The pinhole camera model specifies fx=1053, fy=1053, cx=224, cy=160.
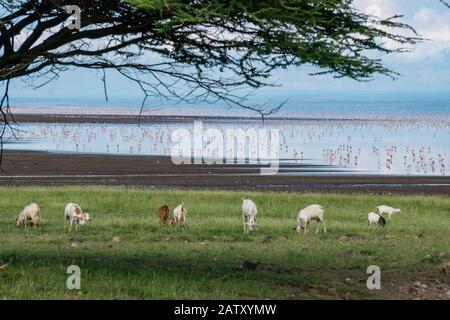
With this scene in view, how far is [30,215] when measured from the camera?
2492 centimetres

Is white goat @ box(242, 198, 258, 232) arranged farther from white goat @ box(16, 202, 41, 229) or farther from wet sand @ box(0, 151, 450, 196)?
wet sand @ box(0, 151, 450, 196)

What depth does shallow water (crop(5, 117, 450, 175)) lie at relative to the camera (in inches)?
2409

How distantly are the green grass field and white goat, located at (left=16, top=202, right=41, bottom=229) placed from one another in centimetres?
44

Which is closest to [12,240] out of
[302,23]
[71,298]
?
[71,298]

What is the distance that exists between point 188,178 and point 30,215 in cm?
2487

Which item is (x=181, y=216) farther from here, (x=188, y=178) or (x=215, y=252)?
(x=188, y=178)

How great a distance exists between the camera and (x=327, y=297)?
50.7ft

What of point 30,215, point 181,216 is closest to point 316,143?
point 181,216

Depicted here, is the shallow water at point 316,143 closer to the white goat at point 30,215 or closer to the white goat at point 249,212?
the white goat at point 249,212

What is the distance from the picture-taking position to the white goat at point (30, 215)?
24.8 metres

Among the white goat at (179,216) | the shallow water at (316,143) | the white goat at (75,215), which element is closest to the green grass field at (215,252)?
the white goat at (75,215)

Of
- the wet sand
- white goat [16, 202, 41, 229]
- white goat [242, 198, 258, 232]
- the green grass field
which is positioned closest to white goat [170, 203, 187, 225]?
the green grass field

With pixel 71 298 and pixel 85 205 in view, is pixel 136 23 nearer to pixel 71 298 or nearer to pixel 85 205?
pixel 71 298
